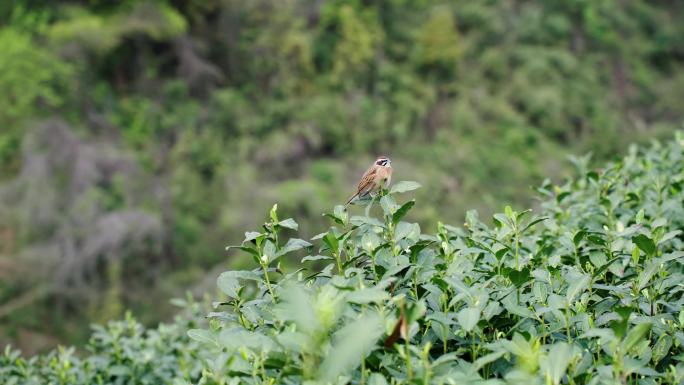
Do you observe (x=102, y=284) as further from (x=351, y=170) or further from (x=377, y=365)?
(x=377, y=365)

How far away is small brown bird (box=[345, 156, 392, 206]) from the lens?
1.84m

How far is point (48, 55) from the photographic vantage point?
973cm

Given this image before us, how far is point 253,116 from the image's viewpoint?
10.8 metres

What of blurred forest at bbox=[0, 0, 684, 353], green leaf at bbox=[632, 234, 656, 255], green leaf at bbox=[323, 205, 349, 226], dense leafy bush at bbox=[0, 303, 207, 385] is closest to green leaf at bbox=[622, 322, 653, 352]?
green leaf at bbox=[632, 234, 656, 255]

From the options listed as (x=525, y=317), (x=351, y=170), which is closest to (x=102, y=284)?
(x=351, y=170)

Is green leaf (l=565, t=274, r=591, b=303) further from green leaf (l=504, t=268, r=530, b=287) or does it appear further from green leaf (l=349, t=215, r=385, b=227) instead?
green leaf (l=349, t=215, r=385, b=227)

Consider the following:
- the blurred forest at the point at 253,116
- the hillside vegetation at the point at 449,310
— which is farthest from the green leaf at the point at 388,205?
the blurred forest at the point at 253,116

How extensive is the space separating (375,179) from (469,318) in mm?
756

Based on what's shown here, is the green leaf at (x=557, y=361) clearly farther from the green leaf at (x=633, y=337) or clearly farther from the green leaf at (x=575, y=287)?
the green leaf at (x=575, y=287)

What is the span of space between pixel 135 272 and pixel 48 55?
126 inches

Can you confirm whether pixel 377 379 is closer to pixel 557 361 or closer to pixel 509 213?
pixel 557 361

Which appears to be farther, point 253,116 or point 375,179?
point 253,116

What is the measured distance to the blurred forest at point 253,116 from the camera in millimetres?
8492

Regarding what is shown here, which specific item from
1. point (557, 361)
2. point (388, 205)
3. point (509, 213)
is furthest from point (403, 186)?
point (557, 361)
